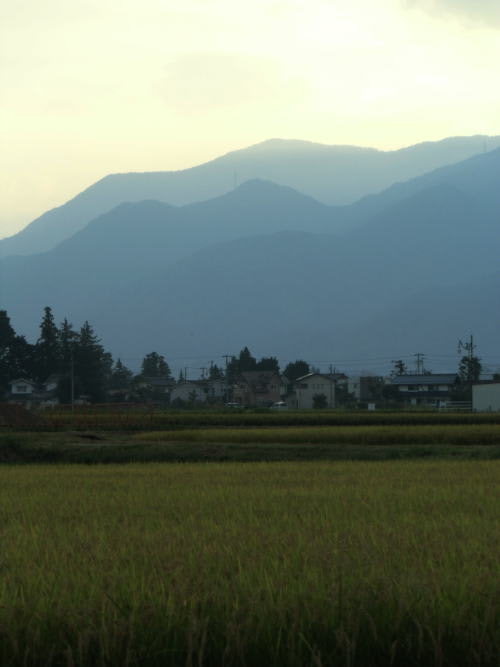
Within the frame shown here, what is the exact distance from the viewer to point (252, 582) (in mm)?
7348

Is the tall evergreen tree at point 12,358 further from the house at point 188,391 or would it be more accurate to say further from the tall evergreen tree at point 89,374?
the house at point 188,391

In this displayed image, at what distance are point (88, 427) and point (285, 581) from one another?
5303 cm

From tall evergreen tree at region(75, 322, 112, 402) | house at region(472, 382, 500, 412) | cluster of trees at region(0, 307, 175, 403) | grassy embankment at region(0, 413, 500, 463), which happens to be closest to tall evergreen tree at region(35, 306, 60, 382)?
cluster of trees at region(0, 307, 175, 403)

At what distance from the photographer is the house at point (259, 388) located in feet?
572

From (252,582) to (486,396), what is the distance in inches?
3853

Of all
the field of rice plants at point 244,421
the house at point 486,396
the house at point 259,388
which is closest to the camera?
the field of rice plants at point 244,421

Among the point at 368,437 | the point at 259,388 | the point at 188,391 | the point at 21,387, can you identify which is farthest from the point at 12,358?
the point at 368,437

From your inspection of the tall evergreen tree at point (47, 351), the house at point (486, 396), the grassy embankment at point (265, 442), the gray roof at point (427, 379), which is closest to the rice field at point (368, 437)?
the grassy embankment at point (265, 442)

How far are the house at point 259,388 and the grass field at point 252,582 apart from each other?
518ft

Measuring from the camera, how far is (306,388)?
6476 inches

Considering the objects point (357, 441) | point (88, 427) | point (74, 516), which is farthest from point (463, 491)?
point (88, 427)

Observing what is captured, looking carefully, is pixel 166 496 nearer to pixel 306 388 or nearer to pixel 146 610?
pixel 146 610

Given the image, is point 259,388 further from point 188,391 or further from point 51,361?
point 51,361

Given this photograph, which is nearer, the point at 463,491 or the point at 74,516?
the point at 74,516
